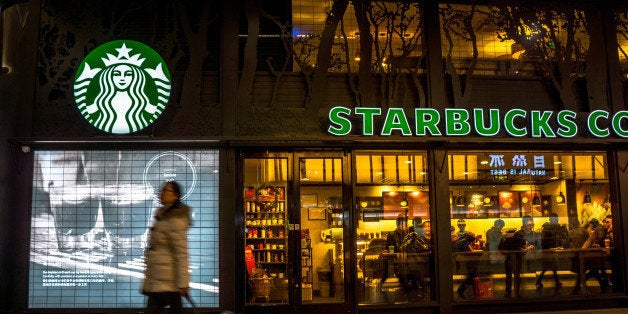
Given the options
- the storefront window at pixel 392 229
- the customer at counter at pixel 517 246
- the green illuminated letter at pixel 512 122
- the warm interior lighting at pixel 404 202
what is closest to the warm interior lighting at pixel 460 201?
the storefront window at pixel 392 229

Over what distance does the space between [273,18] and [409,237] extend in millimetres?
4671

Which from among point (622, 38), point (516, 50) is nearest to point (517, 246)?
point (516, 50)

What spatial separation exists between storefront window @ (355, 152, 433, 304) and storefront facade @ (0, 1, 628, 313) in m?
0.04

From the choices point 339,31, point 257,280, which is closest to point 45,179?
point 257,280

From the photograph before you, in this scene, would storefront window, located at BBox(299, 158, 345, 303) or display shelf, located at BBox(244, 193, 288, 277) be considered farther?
display shelf, located at BBox(244, 193, 288, 277)

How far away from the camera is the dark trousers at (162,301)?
252 inches

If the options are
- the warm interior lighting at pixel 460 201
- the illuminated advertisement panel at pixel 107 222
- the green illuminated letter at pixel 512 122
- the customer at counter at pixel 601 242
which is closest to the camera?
the illuminated advertisement panel at pixel 107 222

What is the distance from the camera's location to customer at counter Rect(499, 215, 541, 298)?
11398 mm

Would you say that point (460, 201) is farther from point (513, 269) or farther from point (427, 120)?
point (427, 120)

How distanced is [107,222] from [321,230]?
12.0ft

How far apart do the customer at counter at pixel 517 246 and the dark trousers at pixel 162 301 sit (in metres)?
6.82

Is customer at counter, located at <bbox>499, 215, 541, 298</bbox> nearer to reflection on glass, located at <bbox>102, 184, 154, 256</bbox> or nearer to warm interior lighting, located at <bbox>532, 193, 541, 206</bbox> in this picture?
warm interior lighting, located at <bbox>532, 193, 541, 206</bbox>

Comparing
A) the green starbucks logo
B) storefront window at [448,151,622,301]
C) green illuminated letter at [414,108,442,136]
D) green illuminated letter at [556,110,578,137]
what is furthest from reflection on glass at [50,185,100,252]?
green illuminated letter at [556,110,578,137]

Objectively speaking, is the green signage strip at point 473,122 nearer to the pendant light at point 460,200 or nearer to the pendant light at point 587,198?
the pendant light at point 460,200
